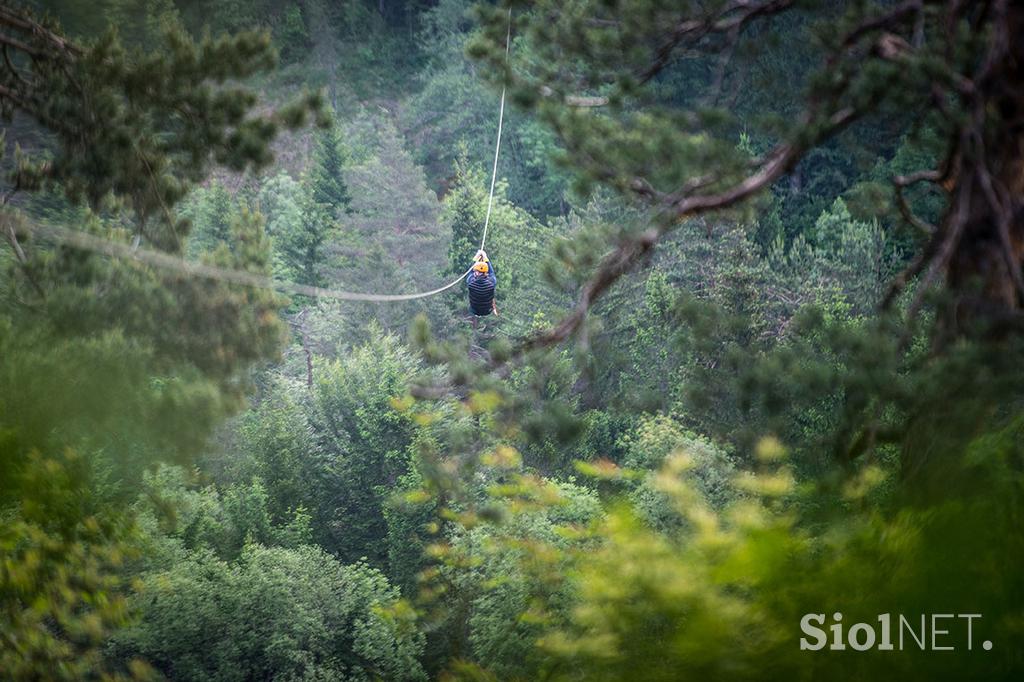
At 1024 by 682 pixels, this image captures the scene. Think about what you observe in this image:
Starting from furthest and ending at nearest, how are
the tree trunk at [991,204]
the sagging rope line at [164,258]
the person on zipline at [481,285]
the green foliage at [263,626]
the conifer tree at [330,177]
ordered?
the conifer tree at [330,177], the green foliage at [263,626], the person on zipline at [481,285], the sagging rope line at [164,258], the tree trunk at [991,204]

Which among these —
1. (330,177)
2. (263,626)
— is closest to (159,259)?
(263,626)

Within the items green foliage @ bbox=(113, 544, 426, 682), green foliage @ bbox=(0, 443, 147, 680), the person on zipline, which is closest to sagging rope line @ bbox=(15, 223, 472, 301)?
the person on zipline

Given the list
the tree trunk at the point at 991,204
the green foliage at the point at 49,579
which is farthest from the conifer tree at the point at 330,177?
the tree trunk at the point at 991,204

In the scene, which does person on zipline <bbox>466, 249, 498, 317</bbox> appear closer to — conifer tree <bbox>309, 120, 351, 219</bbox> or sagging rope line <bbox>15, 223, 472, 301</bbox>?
sagging rope line <bbox>15, 223, 472, 301</bbox>

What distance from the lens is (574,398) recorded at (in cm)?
2261

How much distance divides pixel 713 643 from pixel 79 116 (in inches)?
224

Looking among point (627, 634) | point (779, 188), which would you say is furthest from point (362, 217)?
point (627, 634)

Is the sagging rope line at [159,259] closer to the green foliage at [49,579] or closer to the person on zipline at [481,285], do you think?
the person on zipline at [481,285]

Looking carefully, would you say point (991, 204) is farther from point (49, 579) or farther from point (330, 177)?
point (330, 177)

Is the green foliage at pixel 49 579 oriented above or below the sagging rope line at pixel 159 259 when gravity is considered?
below

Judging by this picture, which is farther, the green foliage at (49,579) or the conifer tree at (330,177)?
the conifer tree at (330,177)

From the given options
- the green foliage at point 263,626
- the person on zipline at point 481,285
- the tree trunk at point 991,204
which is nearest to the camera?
the tree trunk at point 991,204

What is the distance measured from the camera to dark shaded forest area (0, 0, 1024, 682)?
4.65 meters

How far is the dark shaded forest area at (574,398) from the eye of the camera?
15.3ft
